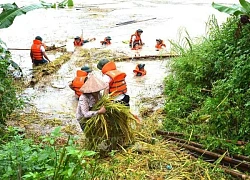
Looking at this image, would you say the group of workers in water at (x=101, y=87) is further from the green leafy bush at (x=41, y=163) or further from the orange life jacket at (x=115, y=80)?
the green leafy bush at (x=41, y=163)

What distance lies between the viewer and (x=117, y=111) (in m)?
4.99

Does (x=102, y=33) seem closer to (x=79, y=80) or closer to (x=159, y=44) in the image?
(x=159, y=44)

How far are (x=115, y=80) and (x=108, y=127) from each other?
122 centimetres

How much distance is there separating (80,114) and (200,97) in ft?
7.09

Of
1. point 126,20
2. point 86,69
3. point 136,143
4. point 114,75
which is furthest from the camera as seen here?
point 126,20

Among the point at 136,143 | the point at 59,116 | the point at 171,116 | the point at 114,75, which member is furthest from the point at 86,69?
the point at 136,143

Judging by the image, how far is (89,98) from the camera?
5.14 m

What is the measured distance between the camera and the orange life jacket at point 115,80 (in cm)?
604

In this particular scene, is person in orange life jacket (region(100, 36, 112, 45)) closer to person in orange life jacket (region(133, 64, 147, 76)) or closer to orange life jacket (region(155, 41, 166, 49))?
orange life jacket (region(155, 41, 166, 49))

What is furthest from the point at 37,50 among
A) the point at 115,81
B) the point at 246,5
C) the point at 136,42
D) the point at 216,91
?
the point at 246,5

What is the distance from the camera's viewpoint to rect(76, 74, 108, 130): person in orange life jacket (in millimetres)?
5012

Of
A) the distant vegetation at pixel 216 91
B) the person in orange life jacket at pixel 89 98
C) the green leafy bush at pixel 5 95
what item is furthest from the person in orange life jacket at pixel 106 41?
the person in orange life jacket at pixel 89 98

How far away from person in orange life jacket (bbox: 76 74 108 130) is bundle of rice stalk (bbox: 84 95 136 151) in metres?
0.10

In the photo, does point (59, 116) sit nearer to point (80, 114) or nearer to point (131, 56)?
point (80, 114)
